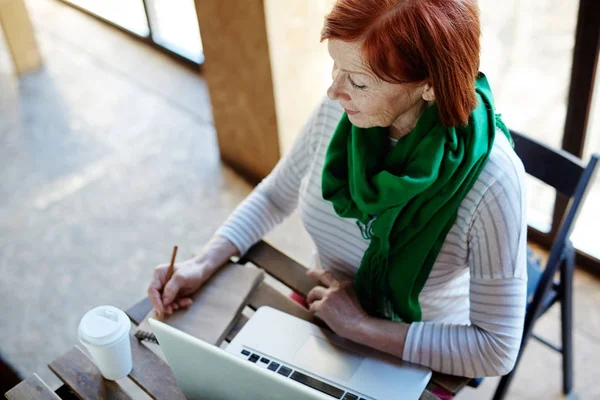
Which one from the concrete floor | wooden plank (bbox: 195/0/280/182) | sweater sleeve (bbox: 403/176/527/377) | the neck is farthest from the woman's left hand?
wooden plank (bbox: 195/0/280/182)

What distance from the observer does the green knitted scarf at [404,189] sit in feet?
3.77

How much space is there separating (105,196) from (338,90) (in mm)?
2012

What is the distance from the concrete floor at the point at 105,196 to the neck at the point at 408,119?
3.93ft

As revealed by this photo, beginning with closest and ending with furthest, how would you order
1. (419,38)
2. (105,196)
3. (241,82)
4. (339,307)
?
(419,38)
(339,307)
(241,82)
(105,196)

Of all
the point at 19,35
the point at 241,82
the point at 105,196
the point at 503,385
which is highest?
the point at 241,82

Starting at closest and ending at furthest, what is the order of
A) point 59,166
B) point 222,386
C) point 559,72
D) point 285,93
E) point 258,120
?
1. point 222,386
2. point 559,72
3. point 285,93
4. point 258,120
5. point 59,166

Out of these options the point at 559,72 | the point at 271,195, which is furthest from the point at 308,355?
the point at 559,72

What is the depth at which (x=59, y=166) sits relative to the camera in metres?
3.13

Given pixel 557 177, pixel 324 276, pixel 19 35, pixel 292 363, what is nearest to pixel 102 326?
pixel 292 363

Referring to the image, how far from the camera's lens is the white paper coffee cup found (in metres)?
1.17

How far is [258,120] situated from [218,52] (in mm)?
305

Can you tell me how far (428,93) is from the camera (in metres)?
1.13

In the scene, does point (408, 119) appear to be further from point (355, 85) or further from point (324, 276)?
point (324, 276)

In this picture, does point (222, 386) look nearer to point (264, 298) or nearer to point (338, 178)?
point (264, 298)
